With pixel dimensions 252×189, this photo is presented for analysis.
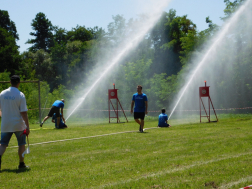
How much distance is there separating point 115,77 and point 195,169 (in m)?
32.7

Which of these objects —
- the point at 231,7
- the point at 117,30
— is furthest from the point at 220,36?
the point at 117,30

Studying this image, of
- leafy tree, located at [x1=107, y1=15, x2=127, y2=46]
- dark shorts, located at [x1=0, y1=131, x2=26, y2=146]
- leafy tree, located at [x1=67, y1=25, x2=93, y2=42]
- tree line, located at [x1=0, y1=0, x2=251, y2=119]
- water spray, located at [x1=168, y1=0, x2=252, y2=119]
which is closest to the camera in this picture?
dark shorts, located at [x1=0, y1=131, x2=26, y2=146]

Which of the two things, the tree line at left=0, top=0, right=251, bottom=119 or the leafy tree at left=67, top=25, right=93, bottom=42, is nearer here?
the tree line at left=0, top=0, right=251, bottom=119

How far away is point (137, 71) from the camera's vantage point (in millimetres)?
38406

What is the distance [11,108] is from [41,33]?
70.3 metres

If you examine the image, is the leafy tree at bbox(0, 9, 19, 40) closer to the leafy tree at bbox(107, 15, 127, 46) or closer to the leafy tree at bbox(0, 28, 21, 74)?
the leafy tree at bbox(0, 28, 21, 74)

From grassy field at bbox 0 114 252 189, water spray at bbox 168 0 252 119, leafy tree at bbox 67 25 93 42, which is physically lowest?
grassy field at bbox 0 114 252 189

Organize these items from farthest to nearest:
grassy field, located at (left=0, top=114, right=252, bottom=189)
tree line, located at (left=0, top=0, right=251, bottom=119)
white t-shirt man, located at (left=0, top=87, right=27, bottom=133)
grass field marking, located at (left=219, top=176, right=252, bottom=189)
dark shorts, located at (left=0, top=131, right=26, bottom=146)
→ tree line, located at (left=0, top=0, right=251, bottom=119) < dark shorts, located at (left=0, top=131, right=26, bottom=146) < white t-shirt man, located at (left=0, top=87, right=27, bottom=133) < grassy field, located at (left=0, top=114, right=252, bottom=189) < grass field marking, located at (left=219, top=176, right=252, bottom=189)

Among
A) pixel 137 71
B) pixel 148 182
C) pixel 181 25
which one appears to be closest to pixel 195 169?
pixel 148 182

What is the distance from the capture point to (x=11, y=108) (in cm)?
693

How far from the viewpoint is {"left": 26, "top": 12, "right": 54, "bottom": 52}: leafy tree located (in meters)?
72.9

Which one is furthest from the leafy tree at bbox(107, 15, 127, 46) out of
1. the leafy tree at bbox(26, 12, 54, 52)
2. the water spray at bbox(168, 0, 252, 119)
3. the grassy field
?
the grassy field

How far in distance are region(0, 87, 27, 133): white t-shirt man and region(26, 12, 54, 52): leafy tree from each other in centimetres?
6894

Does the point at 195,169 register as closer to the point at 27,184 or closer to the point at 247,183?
the point at 247,183
